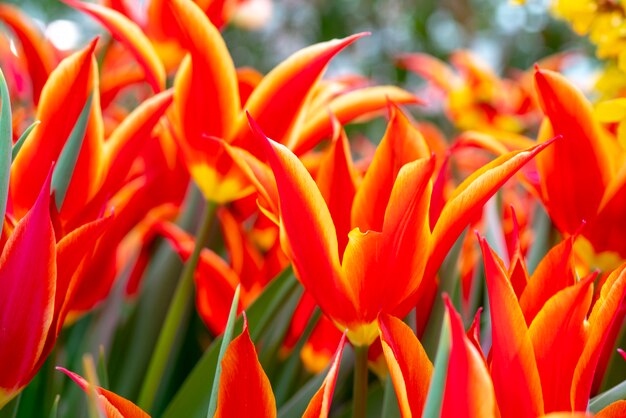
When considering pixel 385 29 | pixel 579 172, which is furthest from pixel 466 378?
pixel 385 29

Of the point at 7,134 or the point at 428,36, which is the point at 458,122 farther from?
the point at 428,36

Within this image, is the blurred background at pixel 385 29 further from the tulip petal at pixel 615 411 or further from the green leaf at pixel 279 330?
the tulip petal at pixel 615 411

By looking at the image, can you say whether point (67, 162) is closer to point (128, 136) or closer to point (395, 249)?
point (128, 136)

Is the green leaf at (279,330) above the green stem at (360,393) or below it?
below

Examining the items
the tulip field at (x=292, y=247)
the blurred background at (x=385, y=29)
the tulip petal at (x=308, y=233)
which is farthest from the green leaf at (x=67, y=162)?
the blurred background at (x=385, y=29)

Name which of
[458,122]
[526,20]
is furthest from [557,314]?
[526,20]

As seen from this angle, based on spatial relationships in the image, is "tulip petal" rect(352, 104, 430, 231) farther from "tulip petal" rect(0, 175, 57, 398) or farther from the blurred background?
the blurred background

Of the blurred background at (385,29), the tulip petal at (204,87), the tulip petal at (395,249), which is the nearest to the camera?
the tulip petal at (395,249)

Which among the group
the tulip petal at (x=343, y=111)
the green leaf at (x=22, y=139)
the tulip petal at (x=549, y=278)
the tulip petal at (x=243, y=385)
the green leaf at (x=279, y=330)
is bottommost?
the green leaf at (x=279, y=330)
